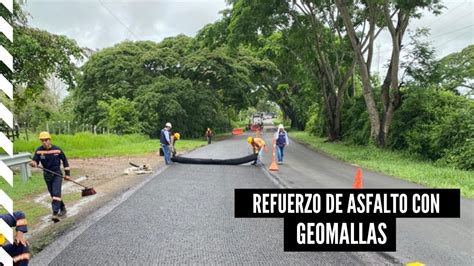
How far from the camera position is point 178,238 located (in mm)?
6723

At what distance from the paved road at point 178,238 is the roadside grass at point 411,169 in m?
6.22

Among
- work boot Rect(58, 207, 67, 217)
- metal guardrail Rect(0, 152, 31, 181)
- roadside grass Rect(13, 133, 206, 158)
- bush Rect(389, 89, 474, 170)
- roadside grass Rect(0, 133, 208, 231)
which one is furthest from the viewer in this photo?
roadside grass Rect(13, 133, 206, 158)

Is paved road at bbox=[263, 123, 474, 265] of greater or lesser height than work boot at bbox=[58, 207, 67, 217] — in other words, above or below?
below

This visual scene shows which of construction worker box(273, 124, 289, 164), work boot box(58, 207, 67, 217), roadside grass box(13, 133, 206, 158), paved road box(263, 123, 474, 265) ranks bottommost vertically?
paved road box(263, 123, 474, 265)

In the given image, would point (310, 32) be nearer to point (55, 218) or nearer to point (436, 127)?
point (436, 127)

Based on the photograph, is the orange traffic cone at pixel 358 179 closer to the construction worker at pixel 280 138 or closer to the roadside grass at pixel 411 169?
the roadside grass at pixel 411 169

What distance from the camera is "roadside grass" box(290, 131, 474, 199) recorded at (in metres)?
12.7


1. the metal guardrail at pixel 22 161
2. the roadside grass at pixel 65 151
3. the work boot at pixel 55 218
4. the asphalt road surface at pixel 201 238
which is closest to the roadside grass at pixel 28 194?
the roadside grass at pixel 65 151

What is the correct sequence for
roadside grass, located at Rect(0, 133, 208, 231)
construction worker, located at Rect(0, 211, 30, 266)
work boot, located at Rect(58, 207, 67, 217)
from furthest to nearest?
roadside grass, located at Rect(0, 133, 208, 231), work boot, located at Rect(58, 207, 67, 217), construction worker, located at Rect(0, 211, 30, 266)

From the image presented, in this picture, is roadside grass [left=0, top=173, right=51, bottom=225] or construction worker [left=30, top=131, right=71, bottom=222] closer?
construction worker [left=30, top=131, right=71, bottom=222]

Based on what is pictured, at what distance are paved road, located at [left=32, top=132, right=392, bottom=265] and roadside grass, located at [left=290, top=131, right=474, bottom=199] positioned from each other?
6223mm

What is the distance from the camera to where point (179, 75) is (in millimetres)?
39719

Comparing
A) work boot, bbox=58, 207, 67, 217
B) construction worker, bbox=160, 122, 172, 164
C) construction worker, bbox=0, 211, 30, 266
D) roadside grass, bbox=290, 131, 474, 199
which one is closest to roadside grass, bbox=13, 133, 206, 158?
construction worker, bbox=160, 122, 172, 164

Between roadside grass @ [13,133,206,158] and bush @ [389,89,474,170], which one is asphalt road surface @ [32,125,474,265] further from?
roadside grass @ [13,133,206,158]
